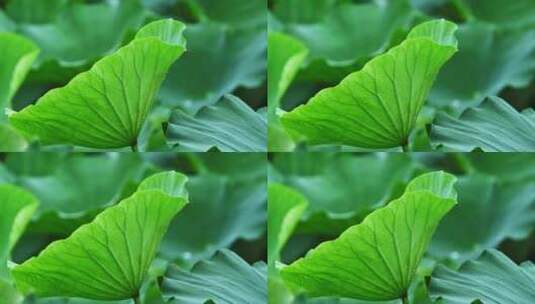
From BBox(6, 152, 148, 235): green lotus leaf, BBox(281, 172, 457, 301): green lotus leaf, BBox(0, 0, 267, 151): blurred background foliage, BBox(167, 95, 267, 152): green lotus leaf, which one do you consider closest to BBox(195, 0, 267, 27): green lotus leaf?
BBox(0, 0, 267, 151): blurred background foliage

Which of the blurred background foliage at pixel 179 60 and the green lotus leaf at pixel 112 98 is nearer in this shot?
the green lotus leaf at pixel 112 98

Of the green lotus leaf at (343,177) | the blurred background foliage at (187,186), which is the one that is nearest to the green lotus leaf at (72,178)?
the blurred background foliage at (187,186)

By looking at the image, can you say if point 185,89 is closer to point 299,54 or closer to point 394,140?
point 299,54

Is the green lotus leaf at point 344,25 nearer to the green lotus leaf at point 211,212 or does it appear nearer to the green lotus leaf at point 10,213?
the green lotus leaf at point 211,212

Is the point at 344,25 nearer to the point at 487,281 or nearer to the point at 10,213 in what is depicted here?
the point at 487,281

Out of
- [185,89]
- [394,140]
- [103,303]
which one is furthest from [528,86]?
[103,303]

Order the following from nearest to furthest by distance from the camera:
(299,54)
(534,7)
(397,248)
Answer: (397,248)
(299,54)
(534,7)
